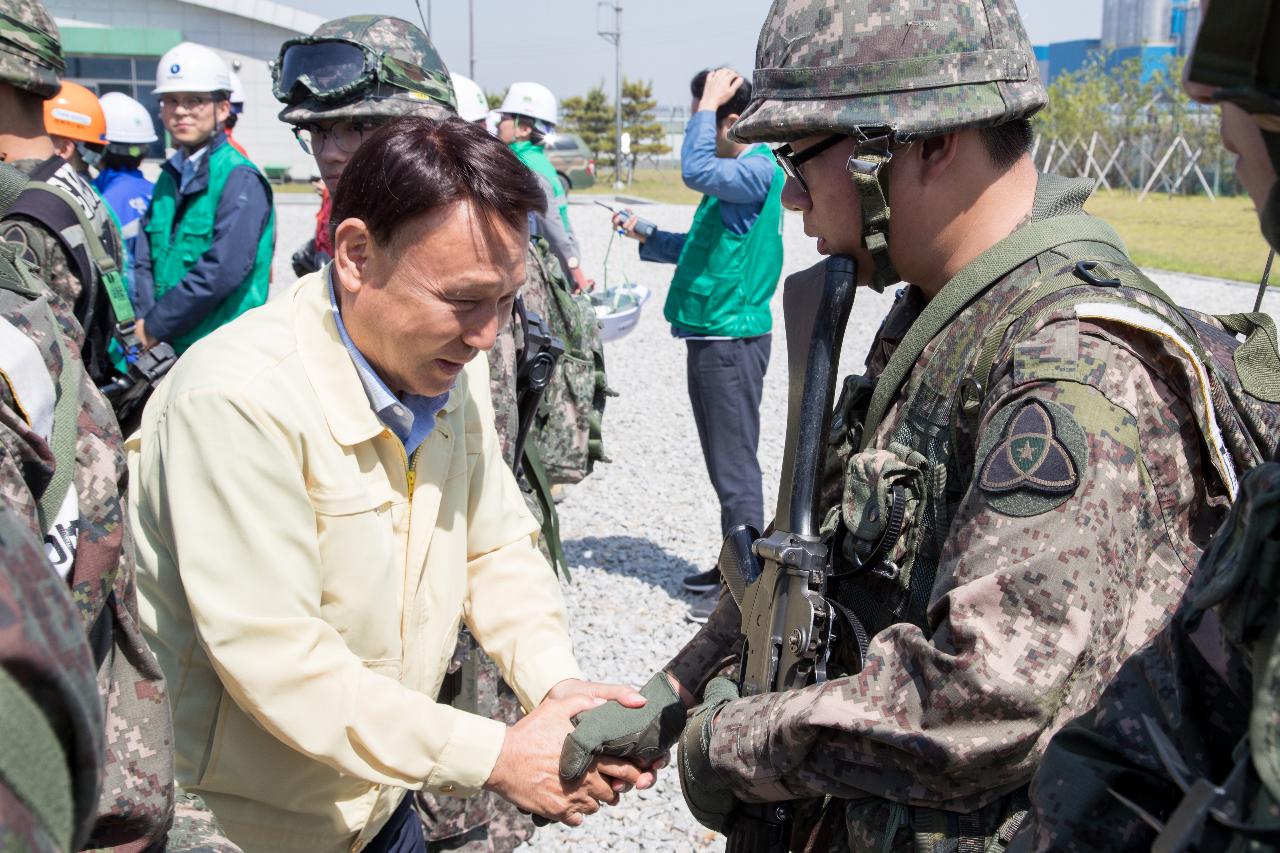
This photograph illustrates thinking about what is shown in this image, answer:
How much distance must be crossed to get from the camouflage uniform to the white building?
38.8 m

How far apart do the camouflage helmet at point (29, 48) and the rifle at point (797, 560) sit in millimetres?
2538

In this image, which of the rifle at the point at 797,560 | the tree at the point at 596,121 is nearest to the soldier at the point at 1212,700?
the rifle at the point at 797,560

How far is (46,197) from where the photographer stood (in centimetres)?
394

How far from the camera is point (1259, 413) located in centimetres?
177

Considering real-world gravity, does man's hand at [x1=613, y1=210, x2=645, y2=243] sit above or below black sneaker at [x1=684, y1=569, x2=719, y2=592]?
above

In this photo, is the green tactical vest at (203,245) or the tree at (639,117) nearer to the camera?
the green tactical vest at (203,245)

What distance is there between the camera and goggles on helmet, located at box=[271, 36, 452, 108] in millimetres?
3586

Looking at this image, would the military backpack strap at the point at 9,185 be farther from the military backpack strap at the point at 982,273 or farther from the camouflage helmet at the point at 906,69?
the military backpack strap at the point at 982,273

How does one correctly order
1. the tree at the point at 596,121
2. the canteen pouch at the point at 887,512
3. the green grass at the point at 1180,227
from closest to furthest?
the canteen pouch at the point at 887,512 → the green grass at the point at 1180,227 → the tree at the point at 596,121

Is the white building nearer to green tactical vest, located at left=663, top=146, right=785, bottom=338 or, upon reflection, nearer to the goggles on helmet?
green tactical vest, located at left=663, top=146, right=785, bottom=338

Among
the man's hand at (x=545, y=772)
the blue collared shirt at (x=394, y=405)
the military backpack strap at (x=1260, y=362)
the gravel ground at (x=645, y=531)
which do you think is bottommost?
the gravel ground at (x=645, y=531)

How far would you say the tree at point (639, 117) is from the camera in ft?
168

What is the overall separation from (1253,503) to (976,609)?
551mm

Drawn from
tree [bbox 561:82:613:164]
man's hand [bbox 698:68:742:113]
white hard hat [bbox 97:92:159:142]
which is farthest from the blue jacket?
tree [bbox 561:82:613:164]
